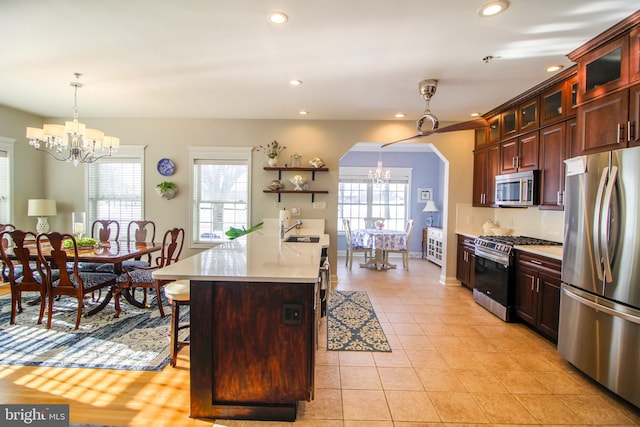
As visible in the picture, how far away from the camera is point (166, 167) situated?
15.8ft

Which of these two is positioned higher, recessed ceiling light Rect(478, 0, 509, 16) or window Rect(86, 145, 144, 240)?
recessed ceiling light Rect(478, 0, 509, 16)

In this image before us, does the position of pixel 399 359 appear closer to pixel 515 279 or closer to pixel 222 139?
pixel 515 279

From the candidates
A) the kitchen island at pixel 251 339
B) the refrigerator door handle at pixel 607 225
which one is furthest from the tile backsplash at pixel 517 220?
the kitchen island at pixel 251 339

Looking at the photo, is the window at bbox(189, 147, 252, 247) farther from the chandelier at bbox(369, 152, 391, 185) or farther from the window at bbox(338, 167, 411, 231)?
the window at bbox(338, 167, 411, 231)

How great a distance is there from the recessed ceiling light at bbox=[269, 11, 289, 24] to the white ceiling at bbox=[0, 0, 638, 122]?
0.05 metres

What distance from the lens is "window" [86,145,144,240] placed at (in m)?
4.89

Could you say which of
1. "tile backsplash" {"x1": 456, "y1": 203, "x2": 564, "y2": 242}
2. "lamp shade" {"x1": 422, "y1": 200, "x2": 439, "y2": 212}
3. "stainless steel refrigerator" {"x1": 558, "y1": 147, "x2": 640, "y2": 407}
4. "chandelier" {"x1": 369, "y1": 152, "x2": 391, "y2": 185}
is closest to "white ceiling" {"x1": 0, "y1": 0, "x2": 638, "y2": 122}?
"stainless steel refrigerator" {"x1": 558, "y1": 147, "x2": 640, "y2": 407}

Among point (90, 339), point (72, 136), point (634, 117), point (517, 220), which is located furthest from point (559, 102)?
point (72, 136)

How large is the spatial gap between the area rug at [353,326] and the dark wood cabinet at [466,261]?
61.1 inches

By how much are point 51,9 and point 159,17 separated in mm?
706

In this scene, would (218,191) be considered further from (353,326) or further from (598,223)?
(598,223)

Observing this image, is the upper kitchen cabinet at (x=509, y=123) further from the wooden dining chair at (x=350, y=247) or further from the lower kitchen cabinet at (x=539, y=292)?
the wooden dining chair at (x=350, y=247)

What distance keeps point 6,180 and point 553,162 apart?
7129 mm

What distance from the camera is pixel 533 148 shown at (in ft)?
11.4
